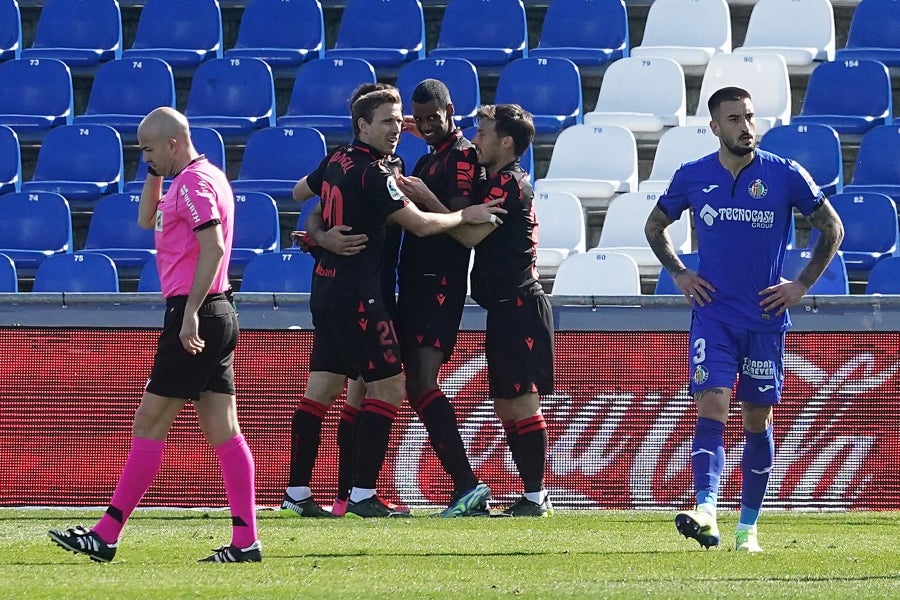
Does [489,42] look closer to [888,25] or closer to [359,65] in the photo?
→ [359,65]

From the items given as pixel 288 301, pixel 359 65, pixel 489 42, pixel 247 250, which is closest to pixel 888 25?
pixel 489 42

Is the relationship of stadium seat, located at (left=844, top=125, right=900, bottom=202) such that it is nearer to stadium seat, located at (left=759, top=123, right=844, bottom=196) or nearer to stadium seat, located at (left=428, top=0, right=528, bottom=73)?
stadium seat, located at (left=759, top=123, right=844, bottom=196)

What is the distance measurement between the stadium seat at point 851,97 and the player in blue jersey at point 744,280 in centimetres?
732

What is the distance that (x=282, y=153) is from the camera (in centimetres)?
1349

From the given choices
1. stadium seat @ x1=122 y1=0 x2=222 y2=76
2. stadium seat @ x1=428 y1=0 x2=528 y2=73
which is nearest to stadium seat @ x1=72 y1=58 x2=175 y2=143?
stadium seat @ x1=122 y1=0 x2=222 y2=76

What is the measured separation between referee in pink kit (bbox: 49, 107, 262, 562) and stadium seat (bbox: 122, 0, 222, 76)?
9.45 metres

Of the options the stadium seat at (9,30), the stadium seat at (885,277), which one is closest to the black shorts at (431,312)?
the stadium seat at (885,277)

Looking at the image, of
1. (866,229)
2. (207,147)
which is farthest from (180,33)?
(866,229)

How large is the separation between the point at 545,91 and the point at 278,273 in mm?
3390

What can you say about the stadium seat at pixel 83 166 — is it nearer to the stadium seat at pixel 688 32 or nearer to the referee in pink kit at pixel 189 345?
the stadium seat at pixel 688 32

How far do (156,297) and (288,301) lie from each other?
2.82 ft

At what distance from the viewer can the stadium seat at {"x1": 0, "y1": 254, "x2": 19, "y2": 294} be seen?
12.0 meters

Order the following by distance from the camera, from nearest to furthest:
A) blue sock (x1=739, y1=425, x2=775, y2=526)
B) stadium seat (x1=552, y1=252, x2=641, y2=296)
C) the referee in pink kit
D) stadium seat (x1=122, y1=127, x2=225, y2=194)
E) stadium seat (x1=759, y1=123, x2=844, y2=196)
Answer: the referee in pink kit < blue sock (x1=739, y1=425, x2=775, y2=526) < stadium seat (x1=552, y1=252, x2=641, y2=296) < stadium seat (x1=759, y1=123, x2=844, y2=196) < stadium seat (x1=122, y1=127, x2=225, y2=194)

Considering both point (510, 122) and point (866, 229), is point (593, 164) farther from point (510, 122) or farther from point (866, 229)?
point (510, 122)
